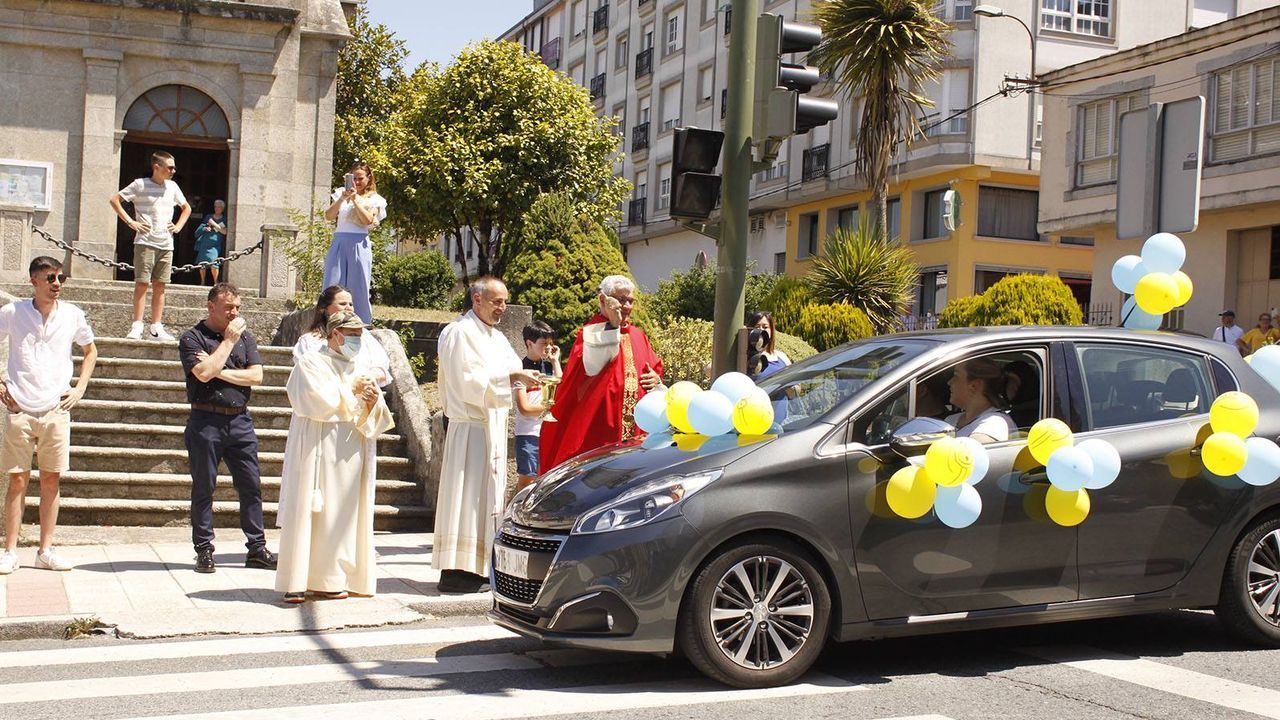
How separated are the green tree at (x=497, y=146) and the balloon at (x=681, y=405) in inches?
996

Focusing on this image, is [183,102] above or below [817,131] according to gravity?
below

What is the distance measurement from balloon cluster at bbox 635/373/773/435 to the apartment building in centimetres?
2028

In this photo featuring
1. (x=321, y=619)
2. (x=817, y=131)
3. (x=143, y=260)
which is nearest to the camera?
(x=321, y=619)

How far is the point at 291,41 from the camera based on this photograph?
20.5 m

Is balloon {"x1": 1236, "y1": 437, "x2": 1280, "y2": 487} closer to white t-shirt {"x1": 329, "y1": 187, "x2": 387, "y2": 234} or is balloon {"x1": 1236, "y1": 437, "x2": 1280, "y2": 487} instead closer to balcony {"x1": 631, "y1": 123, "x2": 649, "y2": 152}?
white t-shirt {"x1": 329, "y1": 187, "x2": 387, "y2": 234}

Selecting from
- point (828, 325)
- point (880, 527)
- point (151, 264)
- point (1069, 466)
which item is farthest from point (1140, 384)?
point (828, 325)

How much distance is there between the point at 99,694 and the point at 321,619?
1.79 m

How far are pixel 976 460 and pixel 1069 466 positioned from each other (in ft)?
1.51

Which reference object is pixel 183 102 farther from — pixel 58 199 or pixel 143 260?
pixel 143 260

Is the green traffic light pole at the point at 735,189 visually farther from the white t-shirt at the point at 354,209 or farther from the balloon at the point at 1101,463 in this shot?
the white t-shirt at the point at 354,209

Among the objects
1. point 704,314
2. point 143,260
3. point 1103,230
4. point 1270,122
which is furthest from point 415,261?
point 143,260

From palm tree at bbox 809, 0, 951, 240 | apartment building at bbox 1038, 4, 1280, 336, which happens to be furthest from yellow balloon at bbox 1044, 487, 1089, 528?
apartment building at bbox 1038, 4, 1280, 336

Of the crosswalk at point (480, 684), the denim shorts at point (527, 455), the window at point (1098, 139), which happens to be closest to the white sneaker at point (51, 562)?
the crosswalk at point (480, 684)

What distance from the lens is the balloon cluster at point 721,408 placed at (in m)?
6.31
